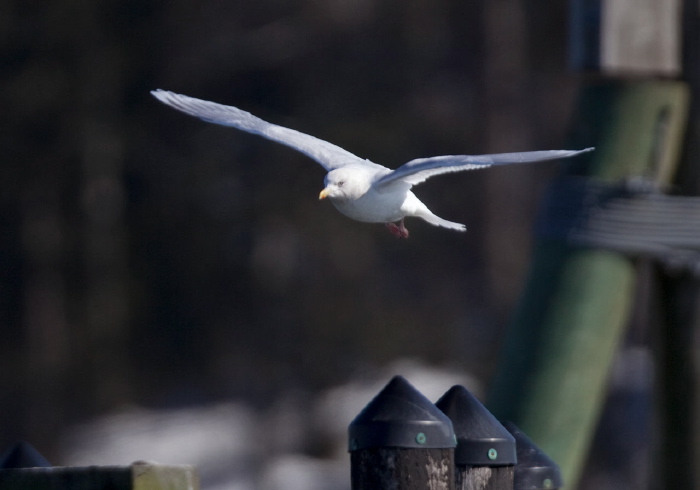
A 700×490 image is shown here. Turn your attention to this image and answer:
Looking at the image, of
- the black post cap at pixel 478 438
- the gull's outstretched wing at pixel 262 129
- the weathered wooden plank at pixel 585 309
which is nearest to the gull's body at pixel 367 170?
the gull's outstretched wing at pixel 262 129

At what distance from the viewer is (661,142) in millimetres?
3973

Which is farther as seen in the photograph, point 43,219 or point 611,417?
point 43,219

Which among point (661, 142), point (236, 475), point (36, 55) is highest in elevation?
point (36, 55)

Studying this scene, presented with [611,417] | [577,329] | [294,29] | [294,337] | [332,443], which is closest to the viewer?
[577,329]

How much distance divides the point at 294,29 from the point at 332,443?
4.89 m

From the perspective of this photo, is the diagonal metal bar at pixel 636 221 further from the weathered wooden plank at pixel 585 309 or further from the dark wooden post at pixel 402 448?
the dark wooden post at pixel 402 448

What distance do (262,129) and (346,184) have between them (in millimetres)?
475

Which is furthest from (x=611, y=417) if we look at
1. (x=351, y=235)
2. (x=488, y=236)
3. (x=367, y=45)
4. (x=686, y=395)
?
(x=686, y=395)

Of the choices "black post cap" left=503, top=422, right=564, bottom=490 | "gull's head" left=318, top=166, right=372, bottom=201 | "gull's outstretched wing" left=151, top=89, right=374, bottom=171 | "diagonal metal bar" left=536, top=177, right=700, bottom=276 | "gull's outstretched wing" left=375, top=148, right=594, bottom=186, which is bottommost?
"black post cap" left=503, top=422, right=564, bottom=490

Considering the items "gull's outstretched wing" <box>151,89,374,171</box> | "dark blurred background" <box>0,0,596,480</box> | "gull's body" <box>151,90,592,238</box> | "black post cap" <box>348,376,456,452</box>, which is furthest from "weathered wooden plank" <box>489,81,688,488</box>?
"dark blurred background" <box>0,0,596,480</box>

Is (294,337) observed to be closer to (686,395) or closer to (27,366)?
(27,366)

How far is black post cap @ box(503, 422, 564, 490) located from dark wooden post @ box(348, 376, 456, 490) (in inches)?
14.3

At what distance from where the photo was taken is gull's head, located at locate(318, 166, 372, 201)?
126 inches

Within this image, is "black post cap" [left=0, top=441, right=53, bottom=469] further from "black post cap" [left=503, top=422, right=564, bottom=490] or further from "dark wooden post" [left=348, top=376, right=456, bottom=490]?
"black post cap" [left=503, top=422, right=564, bottom=490]
